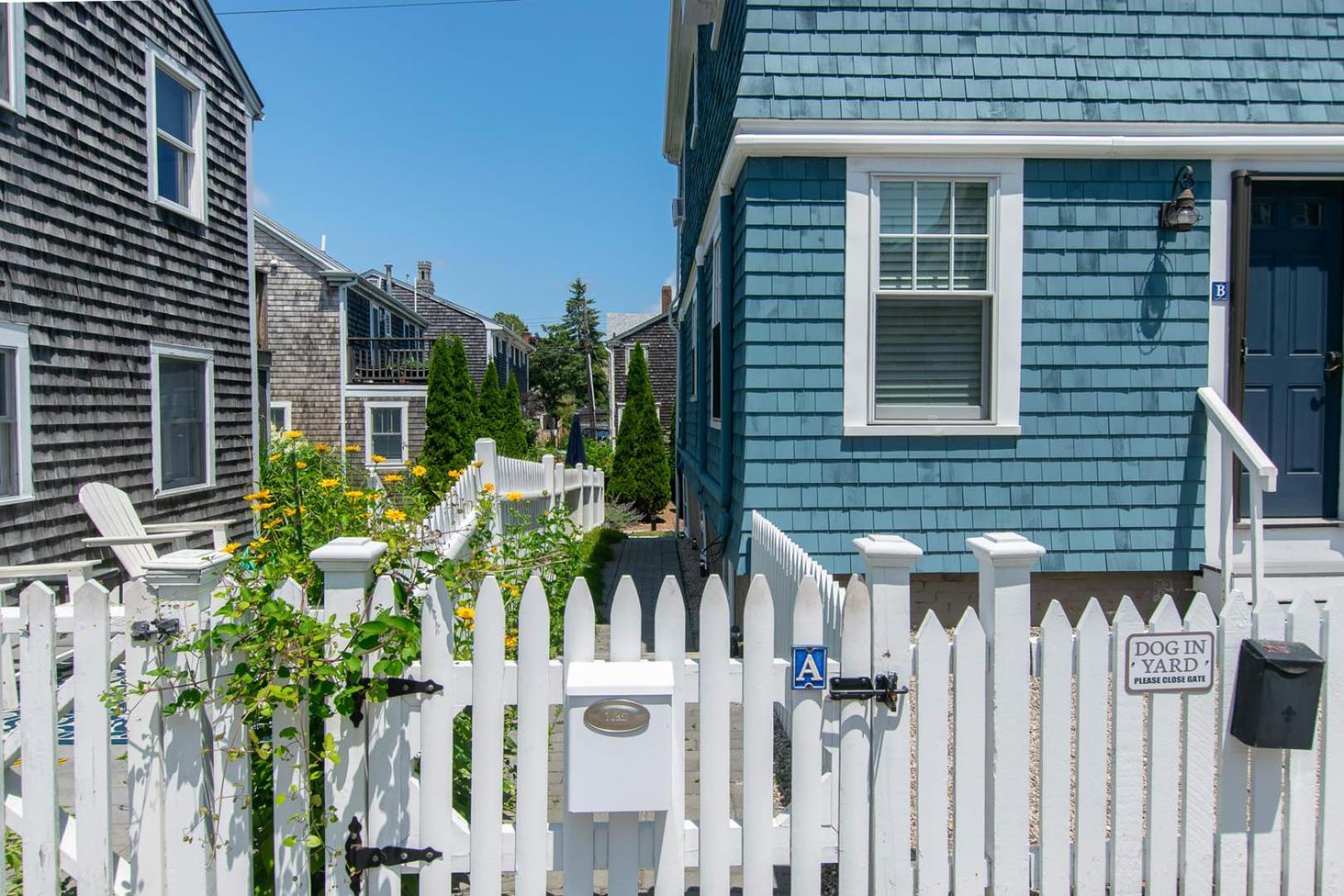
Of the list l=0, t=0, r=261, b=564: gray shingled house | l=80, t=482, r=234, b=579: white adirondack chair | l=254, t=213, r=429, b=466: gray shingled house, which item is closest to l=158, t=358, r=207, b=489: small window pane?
l=0, t=0, r=261, b=564: gray shingled house

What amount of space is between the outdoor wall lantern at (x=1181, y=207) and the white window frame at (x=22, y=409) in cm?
781

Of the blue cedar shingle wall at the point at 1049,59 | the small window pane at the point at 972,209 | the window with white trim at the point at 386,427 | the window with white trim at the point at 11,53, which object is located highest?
the window with white trim at the point at 11,53

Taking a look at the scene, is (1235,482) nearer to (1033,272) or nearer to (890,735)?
(1033,272)

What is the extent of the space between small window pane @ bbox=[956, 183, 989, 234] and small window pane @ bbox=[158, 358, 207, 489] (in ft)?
24.1

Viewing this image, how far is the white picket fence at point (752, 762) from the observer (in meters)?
2.35

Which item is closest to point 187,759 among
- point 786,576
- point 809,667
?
point 809,667

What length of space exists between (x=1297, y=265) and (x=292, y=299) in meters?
19.9

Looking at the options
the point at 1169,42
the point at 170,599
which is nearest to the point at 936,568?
the point at 1169,42

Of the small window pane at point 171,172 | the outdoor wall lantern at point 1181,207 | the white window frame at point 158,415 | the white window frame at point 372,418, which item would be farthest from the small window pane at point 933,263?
the white window frame at point 372,418

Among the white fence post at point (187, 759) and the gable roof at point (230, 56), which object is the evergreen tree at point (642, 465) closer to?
the gable roof at point (230, 56)

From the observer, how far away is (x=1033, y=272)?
5.34 meters

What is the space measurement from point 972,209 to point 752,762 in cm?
405

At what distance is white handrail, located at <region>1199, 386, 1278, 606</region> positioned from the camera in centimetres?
468

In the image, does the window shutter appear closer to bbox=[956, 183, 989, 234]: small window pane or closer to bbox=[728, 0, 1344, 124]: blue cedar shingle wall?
bbox=[956, 183, 989, 234]: small window pane
